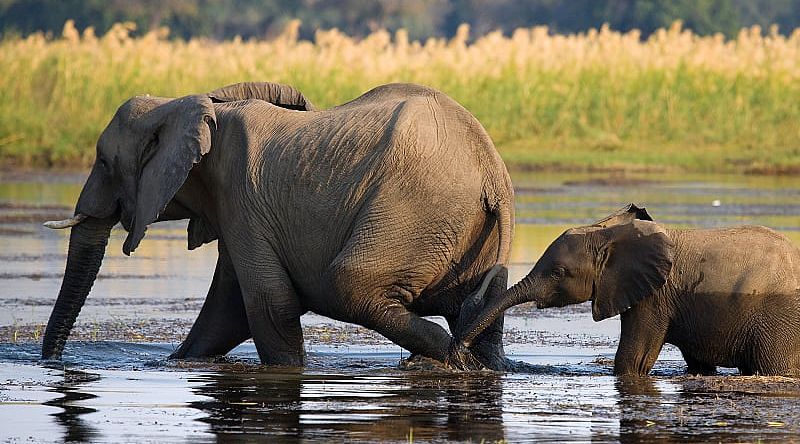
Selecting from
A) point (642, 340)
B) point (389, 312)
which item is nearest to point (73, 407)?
point (389, 312)

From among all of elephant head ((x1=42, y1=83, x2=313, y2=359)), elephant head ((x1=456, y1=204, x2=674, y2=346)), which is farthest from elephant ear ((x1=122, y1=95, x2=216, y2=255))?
elephant head ((x1=456, y1=204, x2=674, y2=346))

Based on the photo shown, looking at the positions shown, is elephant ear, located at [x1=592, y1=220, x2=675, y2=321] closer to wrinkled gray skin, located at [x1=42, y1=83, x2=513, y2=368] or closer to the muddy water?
the muddy water

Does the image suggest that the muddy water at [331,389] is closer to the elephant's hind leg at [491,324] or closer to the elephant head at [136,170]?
the elephant's hind leg at [491,324]

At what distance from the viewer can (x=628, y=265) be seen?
9344 mm

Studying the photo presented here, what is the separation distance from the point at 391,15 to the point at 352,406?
5585cm

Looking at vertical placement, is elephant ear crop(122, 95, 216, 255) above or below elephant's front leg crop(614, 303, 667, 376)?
above

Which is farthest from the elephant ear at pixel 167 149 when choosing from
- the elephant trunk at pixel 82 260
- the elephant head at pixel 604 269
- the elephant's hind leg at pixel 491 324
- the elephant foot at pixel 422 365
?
the elephant head at pixel 604 269

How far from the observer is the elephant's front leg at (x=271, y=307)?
9.68 m

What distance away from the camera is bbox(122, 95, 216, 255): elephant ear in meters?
9.73

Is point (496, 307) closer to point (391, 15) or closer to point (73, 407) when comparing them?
point (73, 407)

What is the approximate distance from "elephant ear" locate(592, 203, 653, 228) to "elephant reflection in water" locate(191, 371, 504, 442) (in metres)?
0.95

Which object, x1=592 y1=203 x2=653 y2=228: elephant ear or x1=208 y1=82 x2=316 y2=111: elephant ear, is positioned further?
x1=208 y1=82 x2=316 y2=111: elephant ear

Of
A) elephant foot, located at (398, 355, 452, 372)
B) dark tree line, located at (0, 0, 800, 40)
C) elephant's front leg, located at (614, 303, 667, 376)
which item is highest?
dark tree line, located at (0, 0, 800, 40)

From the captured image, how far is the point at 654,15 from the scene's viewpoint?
184ft
